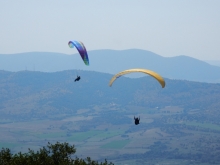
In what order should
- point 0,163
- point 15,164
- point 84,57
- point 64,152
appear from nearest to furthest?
1. point 15,164
2. point 0,163
3. point 64,152
4. point 84,57

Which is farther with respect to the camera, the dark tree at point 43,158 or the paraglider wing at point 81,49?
the paraglider wing at point 81,49

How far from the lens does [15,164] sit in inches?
1362

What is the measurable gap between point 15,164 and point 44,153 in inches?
142

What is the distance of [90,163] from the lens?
37312 mm

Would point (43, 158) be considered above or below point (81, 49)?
below

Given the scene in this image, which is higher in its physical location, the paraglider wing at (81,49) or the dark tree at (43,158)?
the paraglider wing at (81,49)

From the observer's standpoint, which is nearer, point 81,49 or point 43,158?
point 43,158

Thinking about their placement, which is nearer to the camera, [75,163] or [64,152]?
[75,163]

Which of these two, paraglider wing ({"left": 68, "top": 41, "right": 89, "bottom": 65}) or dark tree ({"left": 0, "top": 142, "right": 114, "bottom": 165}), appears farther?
paraglider wing ({"left": 68, "top": 41, "right": 89, "bottom": 65})

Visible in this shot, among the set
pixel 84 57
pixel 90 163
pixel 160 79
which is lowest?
pixel 90 163

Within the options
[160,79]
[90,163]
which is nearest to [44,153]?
[90,163]

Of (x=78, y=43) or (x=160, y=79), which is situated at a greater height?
(x=78, y=43)

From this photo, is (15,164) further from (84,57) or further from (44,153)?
(84,57)

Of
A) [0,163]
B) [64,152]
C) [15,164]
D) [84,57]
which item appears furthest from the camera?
[84,57]
